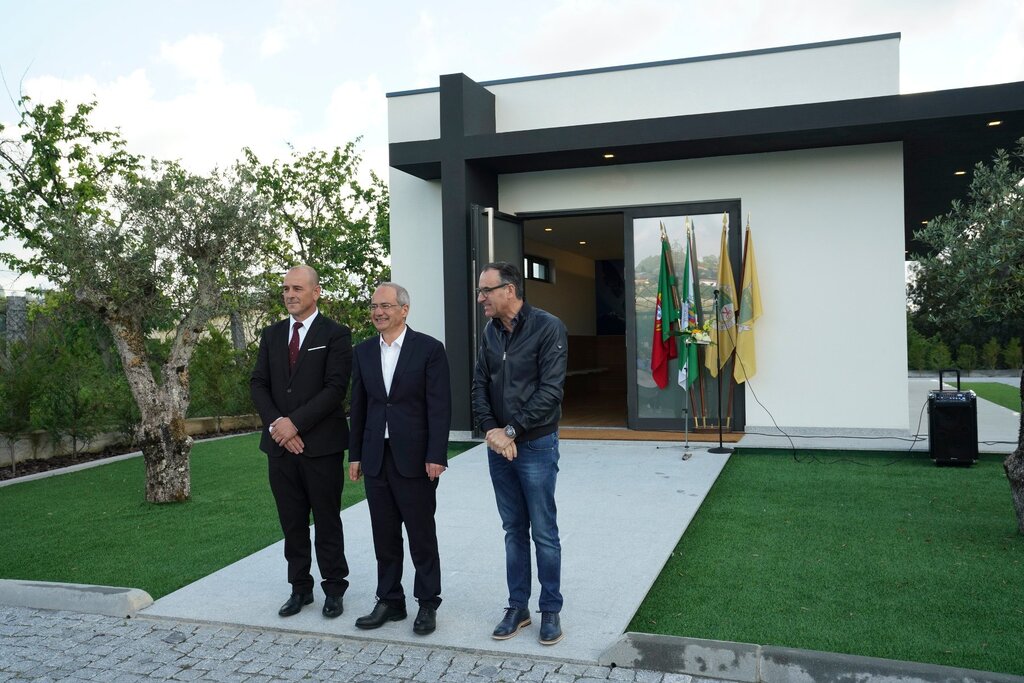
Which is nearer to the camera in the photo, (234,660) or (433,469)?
(234,660)

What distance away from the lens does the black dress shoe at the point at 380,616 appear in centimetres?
402

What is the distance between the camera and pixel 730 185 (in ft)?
32.7

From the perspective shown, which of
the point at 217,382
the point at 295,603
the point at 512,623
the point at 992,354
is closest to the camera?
the point at 512,623

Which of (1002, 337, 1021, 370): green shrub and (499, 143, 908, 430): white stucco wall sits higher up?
(499, 143, 908, 430): white stucco wall

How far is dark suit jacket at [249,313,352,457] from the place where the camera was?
4.20m

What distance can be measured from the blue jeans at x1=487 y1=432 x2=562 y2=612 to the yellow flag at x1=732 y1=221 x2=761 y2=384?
634cm

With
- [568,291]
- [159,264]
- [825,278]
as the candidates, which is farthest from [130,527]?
[568,291]

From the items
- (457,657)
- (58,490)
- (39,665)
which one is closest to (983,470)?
(457,657)

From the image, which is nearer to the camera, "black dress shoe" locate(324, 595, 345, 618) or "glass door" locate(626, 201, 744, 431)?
"black dress shoe" locate(324, 595, 345, 618)

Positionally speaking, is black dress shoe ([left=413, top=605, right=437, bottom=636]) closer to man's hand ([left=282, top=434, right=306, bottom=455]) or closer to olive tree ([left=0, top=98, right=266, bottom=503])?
man's hand ([left=282, top=434, right=306, bottom=455])

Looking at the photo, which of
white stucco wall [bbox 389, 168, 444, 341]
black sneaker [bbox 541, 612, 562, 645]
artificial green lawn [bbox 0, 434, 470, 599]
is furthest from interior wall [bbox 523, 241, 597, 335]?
black sneaker [bbox 541, 612, 562, 645]

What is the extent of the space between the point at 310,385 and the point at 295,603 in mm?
1119

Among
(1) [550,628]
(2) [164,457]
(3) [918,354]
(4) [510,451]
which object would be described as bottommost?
(1) [550,628]

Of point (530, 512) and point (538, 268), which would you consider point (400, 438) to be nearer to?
point (530, 512)
